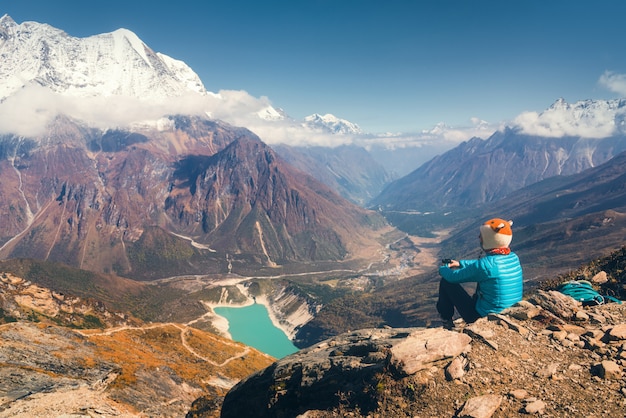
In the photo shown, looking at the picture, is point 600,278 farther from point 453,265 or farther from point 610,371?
point 610,371

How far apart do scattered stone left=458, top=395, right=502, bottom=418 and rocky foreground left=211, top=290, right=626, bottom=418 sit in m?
0.03

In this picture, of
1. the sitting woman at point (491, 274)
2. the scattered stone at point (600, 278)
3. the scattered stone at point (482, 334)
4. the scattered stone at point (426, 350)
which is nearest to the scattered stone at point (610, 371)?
the scattered stone at point (482, 334)

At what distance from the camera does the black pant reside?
17.9 m

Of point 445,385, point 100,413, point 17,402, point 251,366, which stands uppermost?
point 445,385

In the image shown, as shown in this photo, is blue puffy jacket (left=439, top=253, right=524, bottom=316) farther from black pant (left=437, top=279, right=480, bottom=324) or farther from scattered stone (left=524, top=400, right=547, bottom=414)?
scattered stone (left=524, top=400, right=547, bottom=414)

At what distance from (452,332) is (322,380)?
762cm

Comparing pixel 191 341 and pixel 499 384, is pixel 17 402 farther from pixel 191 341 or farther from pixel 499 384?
pixel 191 341

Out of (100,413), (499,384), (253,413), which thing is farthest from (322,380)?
(100,413)

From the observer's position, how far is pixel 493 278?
16094 millimetres

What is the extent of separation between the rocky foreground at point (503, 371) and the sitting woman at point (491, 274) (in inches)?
31.5

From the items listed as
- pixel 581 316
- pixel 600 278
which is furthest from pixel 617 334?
pixel 600 278

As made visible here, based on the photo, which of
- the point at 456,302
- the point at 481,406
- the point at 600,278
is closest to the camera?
the point at 481,406

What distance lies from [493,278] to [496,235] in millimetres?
1997

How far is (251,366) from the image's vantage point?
279ft
